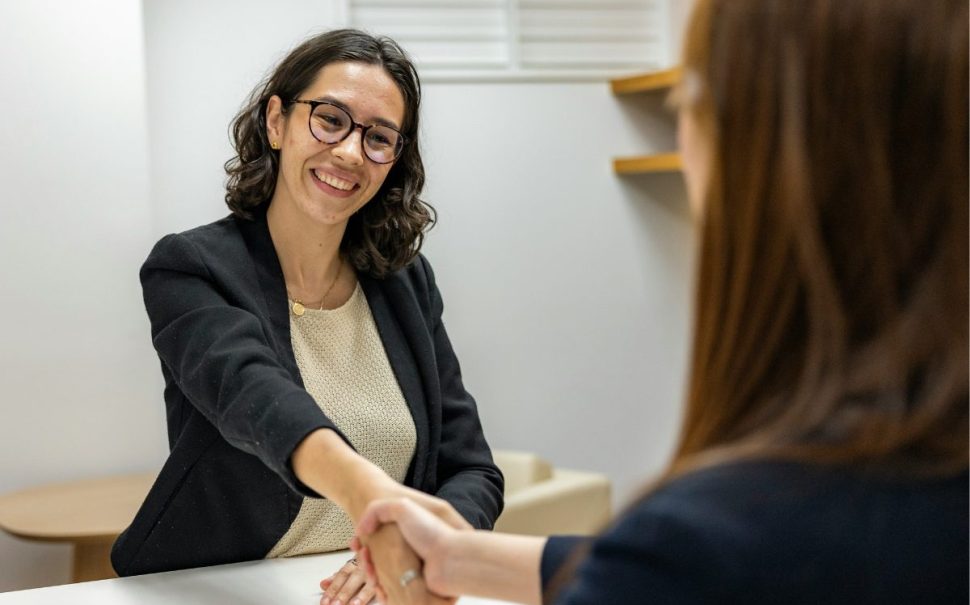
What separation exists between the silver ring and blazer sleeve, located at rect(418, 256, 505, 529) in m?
0.41

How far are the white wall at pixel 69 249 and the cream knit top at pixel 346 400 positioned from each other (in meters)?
→ 1.56

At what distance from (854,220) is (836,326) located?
73 millimetres

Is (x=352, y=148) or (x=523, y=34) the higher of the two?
(x=523, y=34)

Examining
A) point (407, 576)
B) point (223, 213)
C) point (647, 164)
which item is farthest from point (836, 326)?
point (647, 164)

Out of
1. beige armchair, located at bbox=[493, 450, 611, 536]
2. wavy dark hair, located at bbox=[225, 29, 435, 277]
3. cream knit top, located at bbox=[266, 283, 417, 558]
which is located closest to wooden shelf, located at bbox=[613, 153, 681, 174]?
beige armchair, located at bbox=[493, 450, 611, 536]

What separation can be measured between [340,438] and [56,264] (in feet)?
6.86

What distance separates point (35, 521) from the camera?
2857mm

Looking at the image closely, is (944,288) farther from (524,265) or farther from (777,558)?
(524,265)

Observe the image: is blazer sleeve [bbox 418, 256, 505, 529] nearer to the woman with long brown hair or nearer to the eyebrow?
the eyebrow

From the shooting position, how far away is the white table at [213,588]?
160 centimetres

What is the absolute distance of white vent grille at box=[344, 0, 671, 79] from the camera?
13.5 ft

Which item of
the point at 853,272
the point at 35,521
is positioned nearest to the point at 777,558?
the point at 853,272

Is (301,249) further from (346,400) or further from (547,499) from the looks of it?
(547,499)

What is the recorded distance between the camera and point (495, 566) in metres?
1.34
